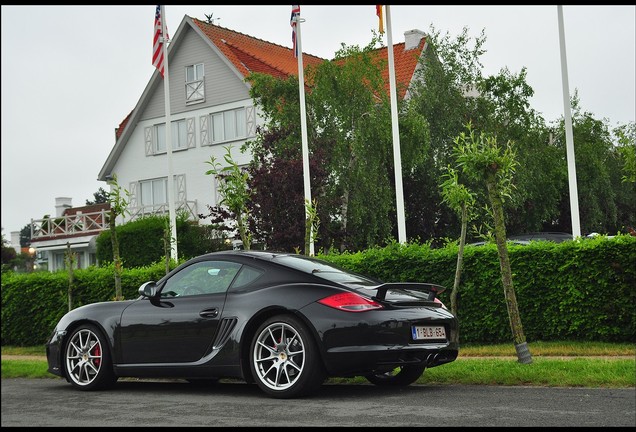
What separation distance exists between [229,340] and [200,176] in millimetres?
33741

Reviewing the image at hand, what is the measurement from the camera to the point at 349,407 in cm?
711

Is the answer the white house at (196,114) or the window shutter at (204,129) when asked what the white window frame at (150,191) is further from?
the window shutter at (204,129)

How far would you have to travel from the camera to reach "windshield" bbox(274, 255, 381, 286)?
838cm

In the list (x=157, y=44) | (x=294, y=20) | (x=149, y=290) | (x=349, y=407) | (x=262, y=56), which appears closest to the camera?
(x=349, y=407)

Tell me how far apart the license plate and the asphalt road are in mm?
509

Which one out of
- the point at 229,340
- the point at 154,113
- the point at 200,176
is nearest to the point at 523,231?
the point at 200,176

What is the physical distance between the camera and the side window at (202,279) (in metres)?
8.69

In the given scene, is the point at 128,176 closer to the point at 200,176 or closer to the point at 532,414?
the point at 200,176

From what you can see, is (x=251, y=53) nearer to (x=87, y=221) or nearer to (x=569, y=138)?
(x=87, y=221)

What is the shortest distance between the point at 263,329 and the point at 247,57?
34.9m

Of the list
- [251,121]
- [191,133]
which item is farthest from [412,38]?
[191,133]

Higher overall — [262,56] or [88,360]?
[262,56]

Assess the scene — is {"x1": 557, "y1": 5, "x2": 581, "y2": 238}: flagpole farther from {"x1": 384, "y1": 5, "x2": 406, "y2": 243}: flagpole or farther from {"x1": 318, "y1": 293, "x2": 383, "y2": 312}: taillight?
{"x1": 318, "y1": 293, "x2": 383, "y2": 312}: taillight

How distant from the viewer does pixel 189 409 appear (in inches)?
286
